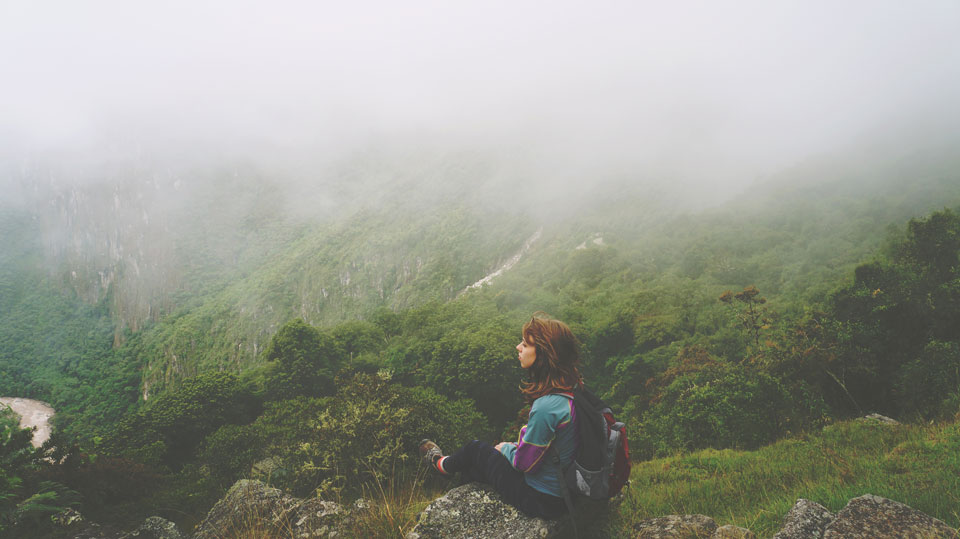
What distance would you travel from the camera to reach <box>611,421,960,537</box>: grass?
13.6 feet

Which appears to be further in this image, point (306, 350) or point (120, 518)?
point (306, 350)

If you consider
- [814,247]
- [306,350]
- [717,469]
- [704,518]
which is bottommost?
[306,350]

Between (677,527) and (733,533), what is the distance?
0.51 meters

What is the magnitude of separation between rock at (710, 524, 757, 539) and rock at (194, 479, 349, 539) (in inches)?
153

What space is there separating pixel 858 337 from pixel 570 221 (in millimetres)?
112083

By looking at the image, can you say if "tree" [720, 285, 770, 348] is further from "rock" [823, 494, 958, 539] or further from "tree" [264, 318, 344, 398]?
"tree" [264, 318, 344, 398]

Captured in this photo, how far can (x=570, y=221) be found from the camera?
130 meters

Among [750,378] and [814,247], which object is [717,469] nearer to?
[750,378]

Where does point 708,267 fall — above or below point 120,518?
below

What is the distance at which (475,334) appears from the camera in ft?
142

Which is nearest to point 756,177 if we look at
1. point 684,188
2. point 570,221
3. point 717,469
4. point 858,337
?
point 684,188

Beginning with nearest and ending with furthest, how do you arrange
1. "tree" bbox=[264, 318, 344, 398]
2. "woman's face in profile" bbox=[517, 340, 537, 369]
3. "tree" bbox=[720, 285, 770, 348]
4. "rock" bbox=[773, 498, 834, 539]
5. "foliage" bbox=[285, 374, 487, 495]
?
"rock" bbox=[773, 498, 834, 539] → "woman's face in profile" bbox=[517, 340, 537, 369] → "foliage" bbox=[285, 374, 487, 495] → "tree" bbox=[720, 285, 770, 348] → "tree" bbox=[264, 318, 344, 398]

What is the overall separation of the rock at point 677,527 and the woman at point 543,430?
0.94 m

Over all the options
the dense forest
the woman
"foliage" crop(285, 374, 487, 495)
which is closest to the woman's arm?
the woman
